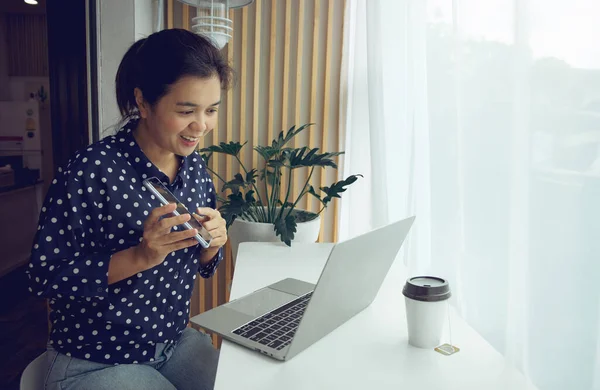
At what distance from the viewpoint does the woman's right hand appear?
112 centimetres

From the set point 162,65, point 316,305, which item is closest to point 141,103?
point 162,65

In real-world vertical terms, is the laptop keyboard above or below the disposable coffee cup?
below

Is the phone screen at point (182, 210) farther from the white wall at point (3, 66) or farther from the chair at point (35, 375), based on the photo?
the white wall at point (3, 66)

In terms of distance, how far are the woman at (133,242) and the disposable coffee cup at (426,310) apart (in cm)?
49

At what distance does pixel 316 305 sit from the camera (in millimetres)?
1008

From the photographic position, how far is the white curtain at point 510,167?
3.25 feet

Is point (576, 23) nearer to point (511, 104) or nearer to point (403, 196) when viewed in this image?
point (511, 104)

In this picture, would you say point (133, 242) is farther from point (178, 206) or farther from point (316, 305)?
point (316, 305)

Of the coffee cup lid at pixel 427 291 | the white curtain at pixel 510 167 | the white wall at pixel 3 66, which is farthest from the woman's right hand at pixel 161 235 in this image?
the white wall at pixel 3 66

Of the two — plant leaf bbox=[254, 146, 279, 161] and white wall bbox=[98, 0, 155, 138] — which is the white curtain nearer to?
plant leaf bbox=[254, 146, 279, 161]

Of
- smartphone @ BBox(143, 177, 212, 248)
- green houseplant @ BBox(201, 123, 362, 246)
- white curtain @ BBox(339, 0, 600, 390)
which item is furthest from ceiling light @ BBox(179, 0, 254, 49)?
smartphone @ BBox(143, 177, 212, 248)

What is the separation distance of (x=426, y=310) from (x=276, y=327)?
1.07ft

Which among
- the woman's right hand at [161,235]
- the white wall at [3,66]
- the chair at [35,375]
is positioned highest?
the white wall at [3,66]

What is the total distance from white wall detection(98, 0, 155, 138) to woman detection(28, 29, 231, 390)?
1.09m
